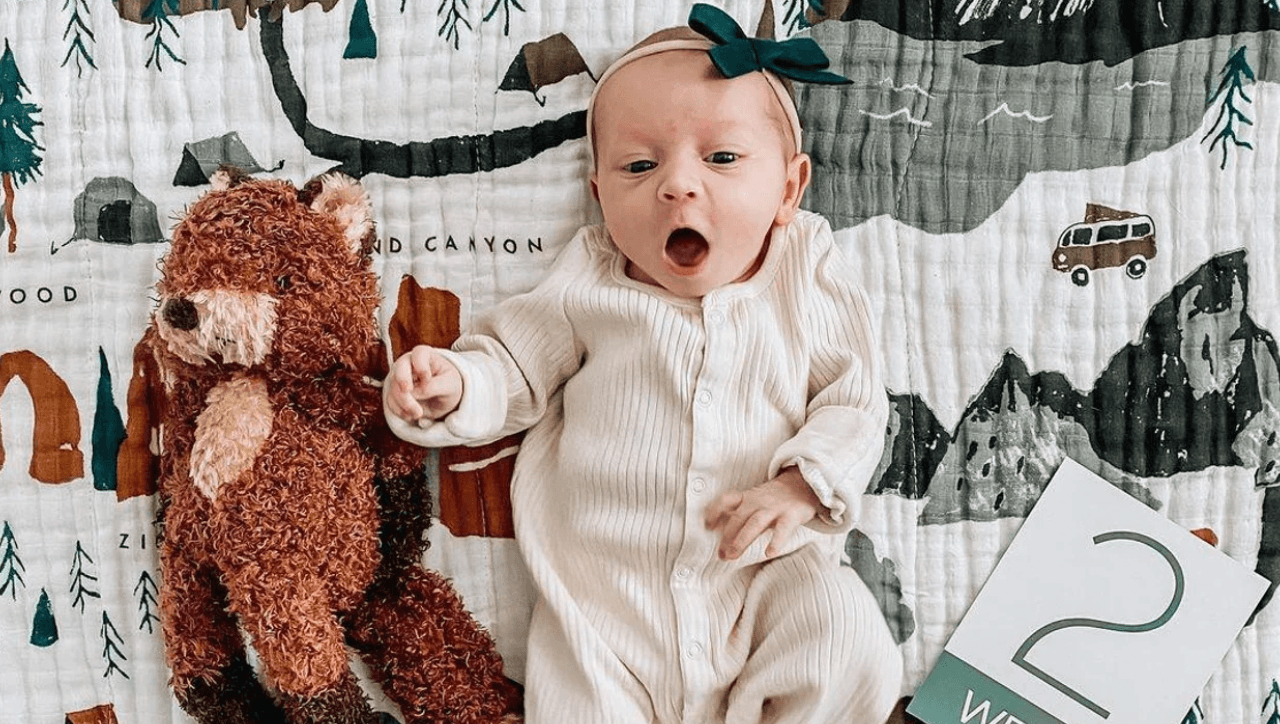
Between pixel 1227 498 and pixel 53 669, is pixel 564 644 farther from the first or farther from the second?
pixel 1227 498

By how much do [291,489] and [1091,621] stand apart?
0.82 metres

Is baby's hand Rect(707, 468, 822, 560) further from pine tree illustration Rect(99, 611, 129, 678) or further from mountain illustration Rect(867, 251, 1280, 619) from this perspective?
pine tree illustration Rect(99, 611, 129, 678)

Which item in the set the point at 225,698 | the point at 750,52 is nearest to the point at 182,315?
the point at 225,698

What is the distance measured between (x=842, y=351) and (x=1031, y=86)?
366mm

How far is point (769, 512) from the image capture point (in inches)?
36.9

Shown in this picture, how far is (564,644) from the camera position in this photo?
3.40 ft

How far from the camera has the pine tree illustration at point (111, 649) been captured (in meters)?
1.12

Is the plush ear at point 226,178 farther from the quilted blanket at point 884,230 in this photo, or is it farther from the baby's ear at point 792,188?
the baby's ear at point 792,188

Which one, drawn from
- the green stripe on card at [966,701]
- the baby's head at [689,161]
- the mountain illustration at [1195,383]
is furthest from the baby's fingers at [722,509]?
the mountain illustration at [1195,383]

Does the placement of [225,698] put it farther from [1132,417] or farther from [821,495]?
[1132,417]

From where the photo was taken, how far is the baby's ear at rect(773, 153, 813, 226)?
3.46 feet

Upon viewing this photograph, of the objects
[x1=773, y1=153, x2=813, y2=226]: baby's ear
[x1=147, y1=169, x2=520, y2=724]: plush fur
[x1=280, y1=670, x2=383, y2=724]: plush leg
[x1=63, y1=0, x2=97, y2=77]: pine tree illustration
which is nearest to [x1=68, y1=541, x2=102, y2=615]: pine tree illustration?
[x1=147, y1=169, x2=520, y2=724]: plush fur

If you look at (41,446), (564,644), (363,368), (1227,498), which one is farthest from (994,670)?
(41,446)

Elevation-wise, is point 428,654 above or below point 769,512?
below
